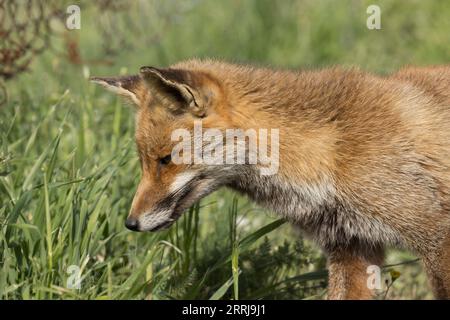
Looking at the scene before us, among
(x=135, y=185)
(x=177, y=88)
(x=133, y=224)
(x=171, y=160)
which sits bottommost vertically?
(x=133, y=224)

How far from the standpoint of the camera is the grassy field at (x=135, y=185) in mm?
4785

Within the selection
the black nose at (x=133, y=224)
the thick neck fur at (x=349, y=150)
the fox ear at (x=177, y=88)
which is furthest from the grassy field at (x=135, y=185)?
the fox ear at (x=177, y=88)

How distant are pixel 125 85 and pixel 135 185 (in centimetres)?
88

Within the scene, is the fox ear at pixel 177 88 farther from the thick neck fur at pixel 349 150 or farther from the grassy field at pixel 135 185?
the grassy field at pixel 135 185

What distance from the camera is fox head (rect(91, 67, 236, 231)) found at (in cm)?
466

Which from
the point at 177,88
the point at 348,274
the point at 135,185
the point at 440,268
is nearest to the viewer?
the point at 177,88

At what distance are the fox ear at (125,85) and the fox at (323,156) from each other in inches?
7.5

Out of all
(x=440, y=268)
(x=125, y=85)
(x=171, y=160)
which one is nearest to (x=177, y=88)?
(x=171, y=160)

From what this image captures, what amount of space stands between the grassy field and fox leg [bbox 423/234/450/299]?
34cm

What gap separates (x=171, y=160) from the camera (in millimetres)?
4676

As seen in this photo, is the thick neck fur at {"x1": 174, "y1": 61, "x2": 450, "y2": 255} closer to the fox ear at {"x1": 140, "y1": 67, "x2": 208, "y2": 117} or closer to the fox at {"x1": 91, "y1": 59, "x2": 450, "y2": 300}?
the fox at {"x1": 91, "y1": 59, "x2": 450, "y2": 300}

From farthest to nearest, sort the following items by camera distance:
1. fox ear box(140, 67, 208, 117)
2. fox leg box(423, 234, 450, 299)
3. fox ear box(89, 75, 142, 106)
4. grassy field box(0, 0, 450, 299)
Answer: fox ear box(89, 75, 142, 106)
grassy field box(0, 0, 450, 299)
fox leg box(423, 234, 450, 299)
fox ear box(140, 67, 208, 117)

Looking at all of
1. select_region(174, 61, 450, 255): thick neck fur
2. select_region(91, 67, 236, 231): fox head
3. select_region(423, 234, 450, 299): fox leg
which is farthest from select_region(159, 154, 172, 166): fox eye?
select_region(423, 234, 450, 299): fox leg

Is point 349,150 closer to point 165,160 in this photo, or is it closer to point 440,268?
point 440,268
